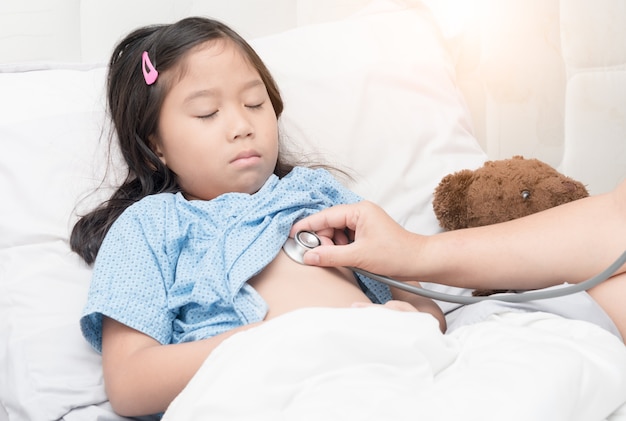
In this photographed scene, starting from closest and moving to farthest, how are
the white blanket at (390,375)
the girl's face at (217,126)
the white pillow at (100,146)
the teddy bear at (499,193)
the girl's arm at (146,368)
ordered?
the white blanket at (390,375)
the girl's arm at (146,368)
the white pillow at (100,146)
the girl's face at (217,126)
the teddy bear at (499,193)

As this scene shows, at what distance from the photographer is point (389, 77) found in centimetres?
163

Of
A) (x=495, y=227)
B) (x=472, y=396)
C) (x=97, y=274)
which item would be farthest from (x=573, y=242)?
(x=97, y=274)

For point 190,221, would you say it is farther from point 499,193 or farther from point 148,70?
point 499,193

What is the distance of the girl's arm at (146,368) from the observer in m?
0.99

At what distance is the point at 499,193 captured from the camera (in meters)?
1.40

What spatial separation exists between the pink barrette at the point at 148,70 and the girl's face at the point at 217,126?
0.03 meters

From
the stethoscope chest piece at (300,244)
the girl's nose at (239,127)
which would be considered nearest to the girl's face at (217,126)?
the girl's nose at (239,127)

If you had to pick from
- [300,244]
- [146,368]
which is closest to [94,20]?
[300,244]

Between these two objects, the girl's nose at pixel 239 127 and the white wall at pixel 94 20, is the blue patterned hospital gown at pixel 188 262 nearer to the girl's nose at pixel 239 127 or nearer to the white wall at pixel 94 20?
the girl's nose at pixel 239 127


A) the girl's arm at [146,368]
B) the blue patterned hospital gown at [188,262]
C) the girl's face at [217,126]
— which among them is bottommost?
the girl's arm at [146,368]

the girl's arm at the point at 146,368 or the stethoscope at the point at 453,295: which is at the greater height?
the stethoscope at the point at 453,295

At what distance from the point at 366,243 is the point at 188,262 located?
0.27 m

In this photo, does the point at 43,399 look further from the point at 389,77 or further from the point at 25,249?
the point at 389,77

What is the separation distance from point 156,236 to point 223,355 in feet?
1.12
